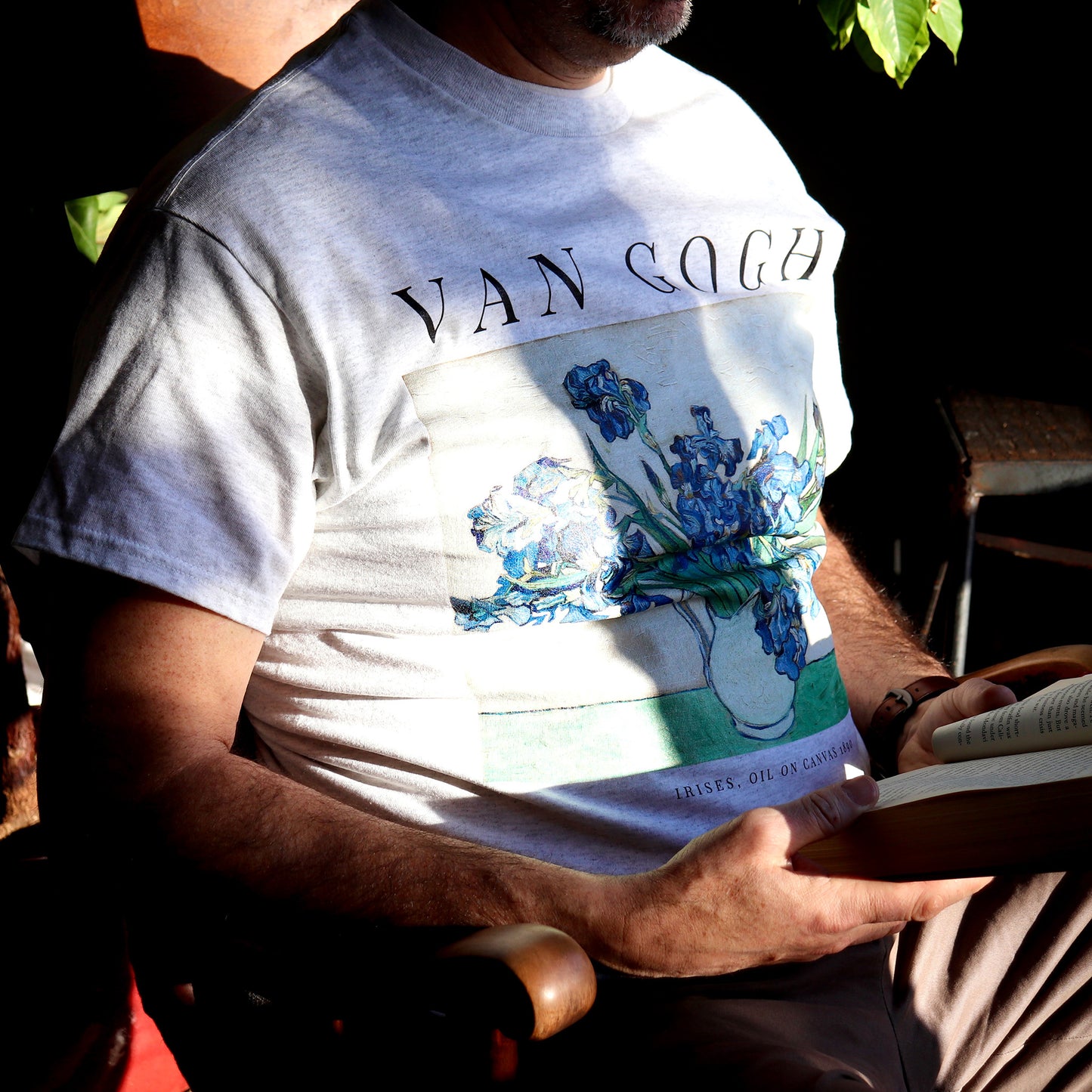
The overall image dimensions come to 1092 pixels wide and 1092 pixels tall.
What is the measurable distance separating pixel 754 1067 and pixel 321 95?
3.46ft

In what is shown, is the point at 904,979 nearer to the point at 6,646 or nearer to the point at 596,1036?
the point at 596,1036

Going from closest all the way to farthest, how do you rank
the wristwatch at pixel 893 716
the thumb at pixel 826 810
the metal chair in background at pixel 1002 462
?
the thumb at pixel 826 810
the wristwatch at pixel 893 716
the metal chair in background at pixel 1002 462

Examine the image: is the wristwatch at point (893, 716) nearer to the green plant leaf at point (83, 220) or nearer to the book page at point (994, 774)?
the book page at point (994, 774)

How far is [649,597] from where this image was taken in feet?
3.89

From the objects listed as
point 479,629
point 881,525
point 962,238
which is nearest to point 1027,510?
point 881,525

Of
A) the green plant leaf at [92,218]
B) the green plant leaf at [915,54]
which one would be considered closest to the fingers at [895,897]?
the green plant leaf at [915,54]

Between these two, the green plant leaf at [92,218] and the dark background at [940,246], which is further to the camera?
the dark background at [940,246]

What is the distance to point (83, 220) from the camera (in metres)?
1.61

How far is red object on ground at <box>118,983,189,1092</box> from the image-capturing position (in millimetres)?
1690

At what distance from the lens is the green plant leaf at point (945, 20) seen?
1656mm

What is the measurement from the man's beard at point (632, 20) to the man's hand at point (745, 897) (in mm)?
877

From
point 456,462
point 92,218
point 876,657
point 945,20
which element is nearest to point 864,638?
point 876,657

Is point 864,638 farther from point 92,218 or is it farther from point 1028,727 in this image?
point 92,218

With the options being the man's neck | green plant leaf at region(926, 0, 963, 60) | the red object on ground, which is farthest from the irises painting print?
the red object on ground
